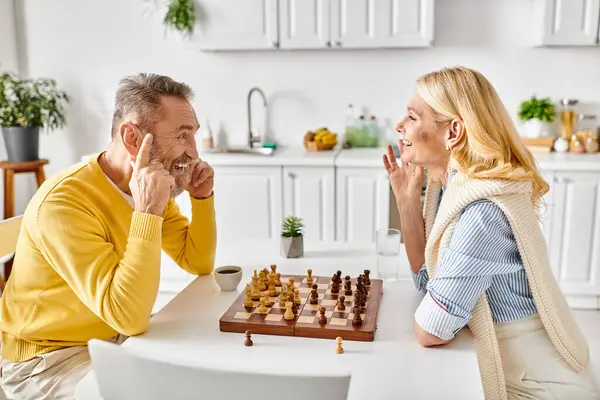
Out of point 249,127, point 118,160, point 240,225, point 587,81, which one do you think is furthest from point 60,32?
point 587,81

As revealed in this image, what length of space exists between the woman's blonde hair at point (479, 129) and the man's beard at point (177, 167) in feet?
2.34

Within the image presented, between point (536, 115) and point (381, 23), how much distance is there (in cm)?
114

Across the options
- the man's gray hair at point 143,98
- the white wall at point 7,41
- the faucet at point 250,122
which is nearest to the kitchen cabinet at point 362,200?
the faucet at point 250,122

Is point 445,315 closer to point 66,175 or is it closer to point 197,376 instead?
point 197,376

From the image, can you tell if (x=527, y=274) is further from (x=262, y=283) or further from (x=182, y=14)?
(x=182, y=14)

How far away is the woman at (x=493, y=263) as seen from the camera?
1.39 meters

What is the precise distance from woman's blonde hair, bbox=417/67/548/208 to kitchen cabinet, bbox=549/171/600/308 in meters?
2.05

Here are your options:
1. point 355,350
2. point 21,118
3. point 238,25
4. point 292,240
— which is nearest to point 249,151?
point 238,25

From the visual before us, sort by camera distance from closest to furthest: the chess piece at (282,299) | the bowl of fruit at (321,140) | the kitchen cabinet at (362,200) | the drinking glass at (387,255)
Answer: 1. the chess piece at (282,299)
2. the drinking glass at (387,255)
3. the kitchen cabinet at (362,200)
4. the bowl of fruit at (321,140)

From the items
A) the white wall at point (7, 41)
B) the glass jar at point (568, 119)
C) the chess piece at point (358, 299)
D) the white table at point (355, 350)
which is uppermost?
the white wall at point (7, 41)

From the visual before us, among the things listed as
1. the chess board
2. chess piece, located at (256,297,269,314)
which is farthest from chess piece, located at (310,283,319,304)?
chess piece, located at (256,297,269,314)

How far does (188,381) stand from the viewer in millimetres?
979

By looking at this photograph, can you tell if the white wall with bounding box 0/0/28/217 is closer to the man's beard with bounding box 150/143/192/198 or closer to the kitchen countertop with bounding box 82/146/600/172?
the kitchen countertop with bounding box 82/146/600/172

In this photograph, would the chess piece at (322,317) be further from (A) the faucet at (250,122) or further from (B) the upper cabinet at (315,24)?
(A) the faucet at (250,122)
